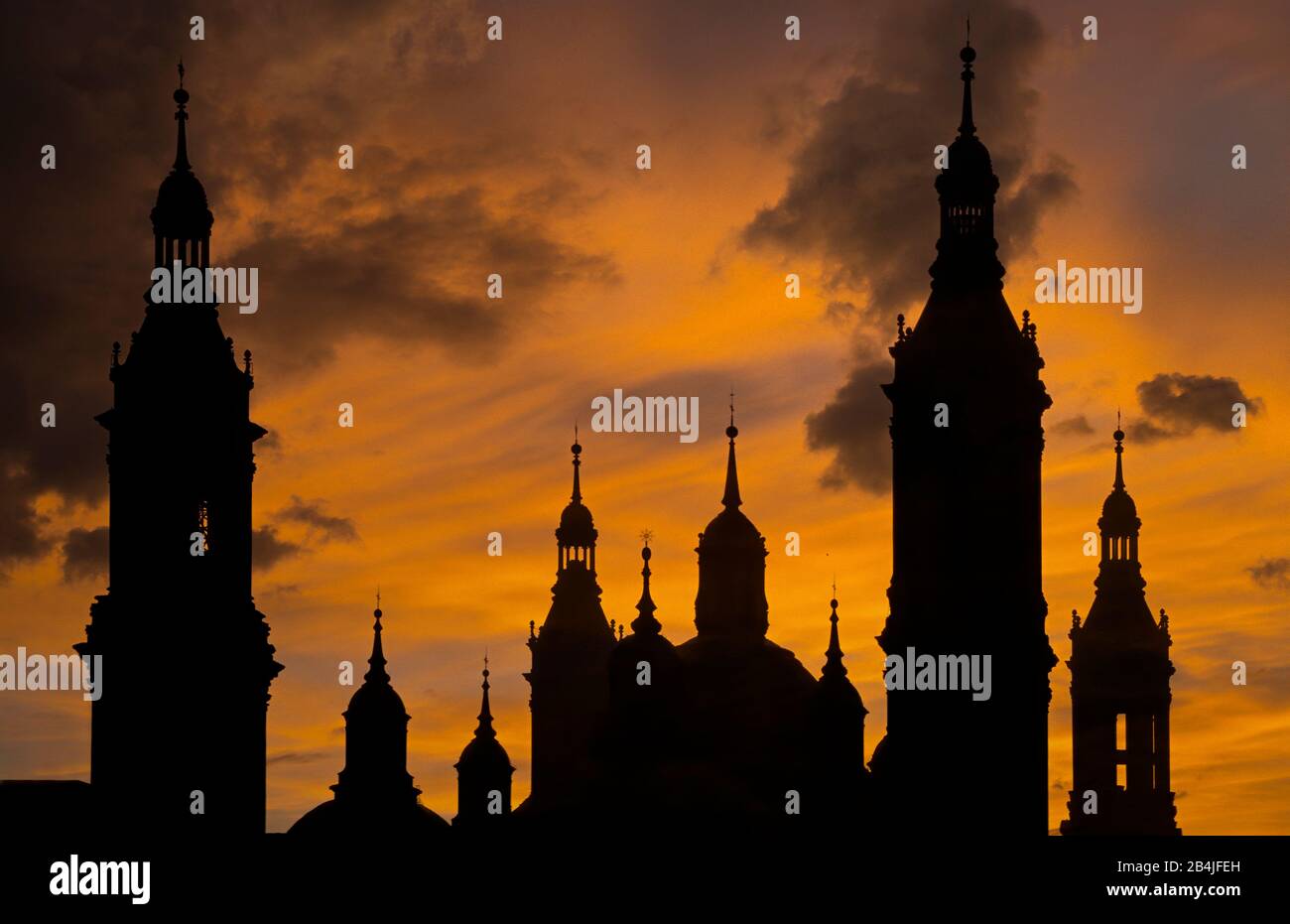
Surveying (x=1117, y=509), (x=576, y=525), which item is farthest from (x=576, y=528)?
(x=1117, y=509)

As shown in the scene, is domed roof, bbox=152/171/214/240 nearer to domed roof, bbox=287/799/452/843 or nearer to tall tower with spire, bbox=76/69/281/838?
tall tower with spire, bbox=76/69/281/838

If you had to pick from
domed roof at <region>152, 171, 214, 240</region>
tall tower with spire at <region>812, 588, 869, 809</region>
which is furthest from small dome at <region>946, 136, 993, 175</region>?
domed roof at <region>152, 171, 214, 240</region>

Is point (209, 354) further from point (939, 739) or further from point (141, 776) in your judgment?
point (939, 739)

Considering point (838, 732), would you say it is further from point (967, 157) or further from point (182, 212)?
point (182, 212)

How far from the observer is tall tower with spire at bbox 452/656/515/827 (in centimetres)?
12262

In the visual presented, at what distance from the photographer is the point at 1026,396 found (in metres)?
111

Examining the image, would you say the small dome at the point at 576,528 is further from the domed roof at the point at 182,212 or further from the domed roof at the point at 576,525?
the domed roof at the point at 182,212

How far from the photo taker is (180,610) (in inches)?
3986

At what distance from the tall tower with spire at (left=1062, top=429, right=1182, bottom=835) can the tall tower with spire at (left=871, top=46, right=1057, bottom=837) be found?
1850 cm

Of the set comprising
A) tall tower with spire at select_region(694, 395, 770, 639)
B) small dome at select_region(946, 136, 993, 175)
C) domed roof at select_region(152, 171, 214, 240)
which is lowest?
tall tower with spire at select_region(694, 395, 770, 639)

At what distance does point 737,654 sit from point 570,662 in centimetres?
1581
